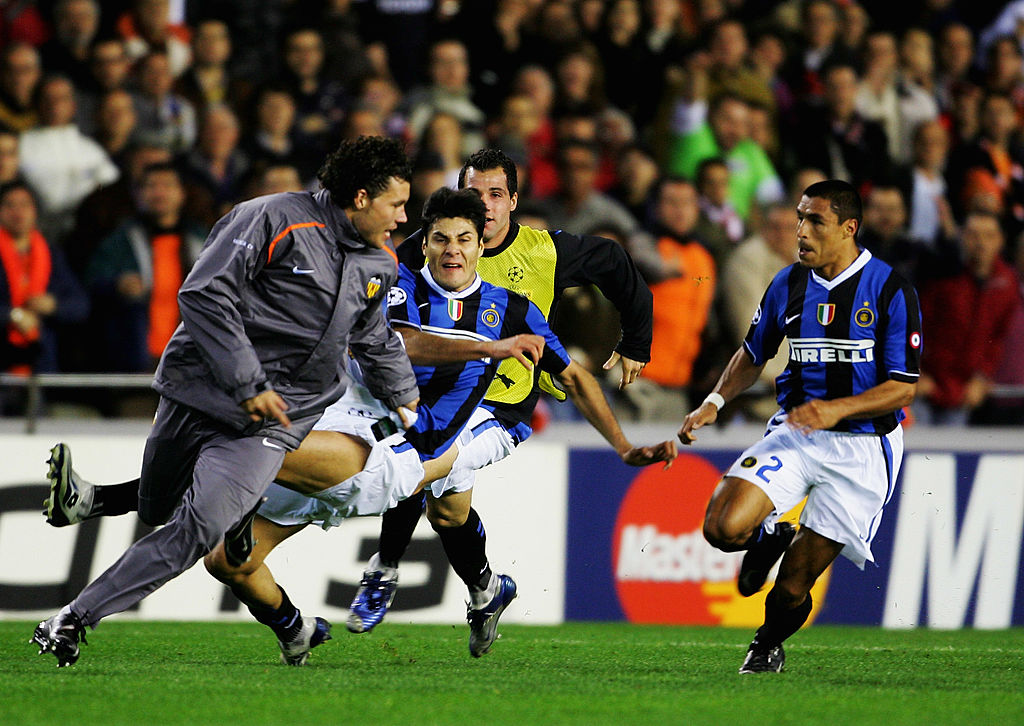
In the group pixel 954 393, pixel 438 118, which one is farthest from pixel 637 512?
pixel 438 118

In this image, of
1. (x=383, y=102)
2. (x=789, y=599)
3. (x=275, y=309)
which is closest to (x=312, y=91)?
(x=383, y=102)

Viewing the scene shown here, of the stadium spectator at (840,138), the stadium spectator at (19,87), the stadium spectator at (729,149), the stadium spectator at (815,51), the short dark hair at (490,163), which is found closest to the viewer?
the short dark hair at (490,163)

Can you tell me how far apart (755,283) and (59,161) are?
4.87 meters

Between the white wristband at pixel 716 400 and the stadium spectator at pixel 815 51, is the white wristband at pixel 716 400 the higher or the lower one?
the lower one

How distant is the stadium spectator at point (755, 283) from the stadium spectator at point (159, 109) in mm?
4019

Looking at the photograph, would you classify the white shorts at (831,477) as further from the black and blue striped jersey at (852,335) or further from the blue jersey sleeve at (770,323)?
the blue jersey sleeve at (770,323)

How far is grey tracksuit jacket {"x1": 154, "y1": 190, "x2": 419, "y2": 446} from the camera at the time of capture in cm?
561

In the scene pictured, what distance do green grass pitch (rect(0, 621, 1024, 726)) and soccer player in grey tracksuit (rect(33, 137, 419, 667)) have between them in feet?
1.72

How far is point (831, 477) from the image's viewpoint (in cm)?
681

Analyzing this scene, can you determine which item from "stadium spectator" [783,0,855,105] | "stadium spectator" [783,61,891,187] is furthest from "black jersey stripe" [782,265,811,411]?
"stadium spectator" [783,0,855,105]

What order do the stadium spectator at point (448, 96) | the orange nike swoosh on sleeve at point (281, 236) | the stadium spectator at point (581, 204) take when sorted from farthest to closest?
the stadium spectator at point (448, 96), the stadium spectator at point (581, 204), the orange nike swoosh on sleeve at point (281, 236)

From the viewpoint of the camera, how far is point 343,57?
11789 millimetres

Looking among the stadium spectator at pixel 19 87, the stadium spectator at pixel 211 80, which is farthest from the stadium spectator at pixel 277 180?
the stadium spectator at pixel 19 87

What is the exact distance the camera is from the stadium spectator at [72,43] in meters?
11.3
